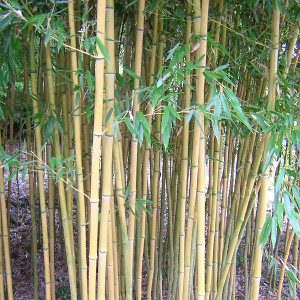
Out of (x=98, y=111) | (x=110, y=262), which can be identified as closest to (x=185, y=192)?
(x=110, y=262)

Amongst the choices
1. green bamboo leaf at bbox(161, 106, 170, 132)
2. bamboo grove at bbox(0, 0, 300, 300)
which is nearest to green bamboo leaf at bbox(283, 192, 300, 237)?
bamboo grove at bbox(0, 0, 300, 300)

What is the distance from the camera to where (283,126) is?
3.96 ft

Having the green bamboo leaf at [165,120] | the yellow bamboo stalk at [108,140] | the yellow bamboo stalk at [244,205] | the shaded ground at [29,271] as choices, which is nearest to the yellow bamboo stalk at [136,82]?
the yellow bamboo stalk at [108,140]

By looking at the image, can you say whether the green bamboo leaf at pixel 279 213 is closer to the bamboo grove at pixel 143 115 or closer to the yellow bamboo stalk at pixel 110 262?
the bamboo grove at pixel 143 115

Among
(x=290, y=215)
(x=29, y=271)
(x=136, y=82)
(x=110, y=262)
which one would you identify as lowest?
(x=29, y=271)

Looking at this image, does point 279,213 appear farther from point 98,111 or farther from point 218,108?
point 98,111

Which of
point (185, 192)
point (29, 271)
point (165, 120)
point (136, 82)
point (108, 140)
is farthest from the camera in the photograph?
point (29, 271)

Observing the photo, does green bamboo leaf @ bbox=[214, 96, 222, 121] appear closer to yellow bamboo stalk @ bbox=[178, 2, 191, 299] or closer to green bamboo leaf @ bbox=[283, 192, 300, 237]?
yellow bamboo stalk @ bbox=[178, 2, 191, 299]

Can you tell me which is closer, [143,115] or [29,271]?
[143,115]

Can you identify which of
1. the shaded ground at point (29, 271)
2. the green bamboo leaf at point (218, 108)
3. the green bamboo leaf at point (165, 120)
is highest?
the green bamboo leaf at point (218, 108)

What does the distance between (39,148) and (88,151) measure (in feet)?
1.32

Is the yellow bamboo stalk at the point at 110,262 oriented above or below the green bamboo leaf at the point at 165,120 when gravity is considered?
below

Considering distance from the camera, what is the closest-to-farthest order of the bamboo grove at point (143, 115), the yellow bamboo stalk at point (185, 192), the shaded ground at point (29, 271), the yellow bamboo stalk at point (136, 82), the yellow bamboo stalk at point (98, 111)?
the yellow bamboo stalk at point (98, 111) → the bamboo grove at point (143, 115) → the yellow bamboo stalk at point (136, 82) → the yellow bamboo stalk at point (185, 192) → the shaded ground at point (29, 271)

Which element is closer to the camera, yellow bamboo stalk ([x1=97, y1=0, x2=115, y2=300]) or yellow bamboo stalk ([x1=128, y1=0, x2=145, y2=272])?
yellow bamboo stalk ([x1=97, y1=0, x2=115, y2=300])
